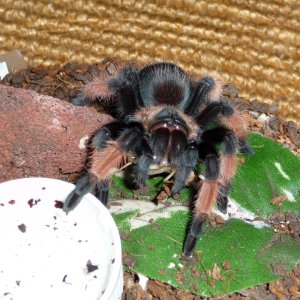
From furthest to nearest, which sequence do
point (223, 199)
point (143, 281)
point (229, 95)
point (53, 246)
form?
point (229, 95) < point (223, 199) < point (143, 281) < point (53, 246)

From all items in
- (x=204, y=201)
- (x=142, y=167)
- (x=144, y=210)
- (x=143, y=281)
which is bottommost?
(x=143, y=281)

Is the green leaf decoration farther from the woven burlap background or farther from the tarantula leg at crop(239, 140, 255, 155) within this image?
the woven burlap background

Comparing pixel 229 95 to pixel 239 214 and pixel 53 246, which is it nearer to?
pixel 239 214

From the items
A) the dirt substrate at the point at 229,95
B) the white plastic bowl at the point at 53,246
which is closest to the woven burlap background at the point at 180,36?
the dirt substrate at the point at 229,95

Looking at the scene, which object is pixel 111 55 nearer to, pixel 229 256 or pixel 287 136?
pixel 287 136

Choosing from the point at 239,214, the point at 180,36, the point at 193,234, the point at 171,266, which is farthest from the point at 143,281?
the point at 180,36
